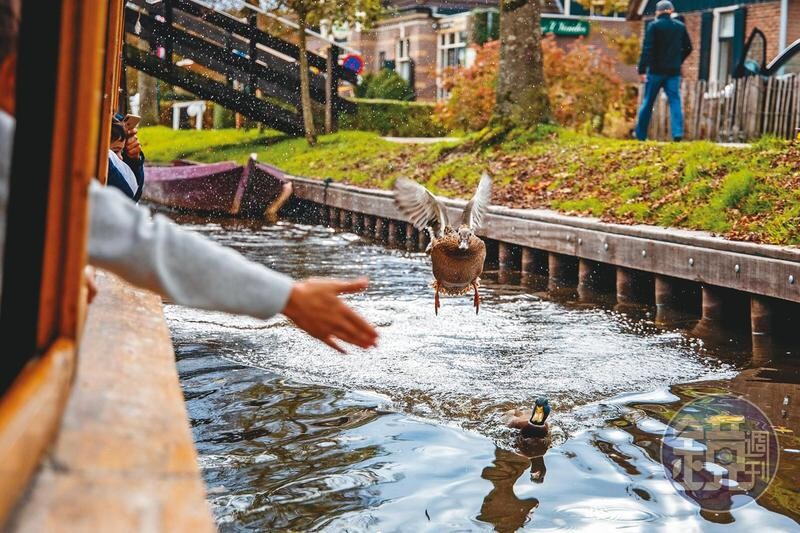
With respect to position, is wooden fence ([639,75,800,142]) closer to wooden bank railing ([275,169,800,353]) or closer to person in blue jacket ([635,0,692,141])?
person in blue jacket ([635,0,692,141])

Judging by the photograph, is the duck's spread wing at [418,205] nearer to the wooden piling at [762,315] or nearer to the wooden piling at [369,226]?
the wooden piling at [762,315]

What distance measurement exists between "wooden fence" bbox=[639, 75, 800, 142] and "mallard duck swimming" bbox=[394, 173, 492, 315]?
24.3 feet

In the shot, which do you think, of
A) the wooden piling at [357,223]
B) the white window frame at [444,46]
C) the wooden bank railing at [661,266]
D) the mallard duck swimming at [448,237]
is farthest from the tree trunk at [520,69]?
the white window frame at [444,46]

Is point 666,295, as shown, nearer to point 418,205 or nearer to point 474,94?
point 418,205

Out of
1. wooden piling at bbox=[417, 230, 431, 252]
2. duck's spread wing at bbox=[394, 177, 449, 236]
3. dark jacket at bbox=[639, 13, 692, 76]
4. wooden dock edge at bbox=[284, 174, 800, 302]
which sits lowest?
wooden piling at bbox=[417, 230, 431, 252]

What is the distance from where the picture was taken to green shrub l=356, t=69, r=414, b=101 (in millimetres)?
34875

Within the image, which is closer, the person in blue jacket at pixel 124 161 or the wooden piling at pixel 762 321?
the person in blue jacket at pixel 124 161

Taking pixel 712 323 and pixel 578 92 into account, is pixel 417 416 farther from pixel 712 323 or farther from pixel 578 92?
pixel 578 92

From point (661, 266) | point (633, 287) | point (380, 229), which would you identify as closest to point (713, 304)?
point (661, 266)

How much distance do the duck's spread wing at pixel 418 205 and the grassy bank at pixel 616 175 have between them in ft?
9.29

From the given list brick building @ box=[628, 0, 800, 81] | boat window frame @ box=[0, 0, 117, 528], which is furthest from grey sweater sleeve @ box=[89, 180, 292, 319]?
brick building @ box=[628, 0, 800, 81]

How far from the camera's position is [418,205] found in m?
9.05

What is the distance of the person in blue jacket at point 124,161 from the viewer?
650 centimetres

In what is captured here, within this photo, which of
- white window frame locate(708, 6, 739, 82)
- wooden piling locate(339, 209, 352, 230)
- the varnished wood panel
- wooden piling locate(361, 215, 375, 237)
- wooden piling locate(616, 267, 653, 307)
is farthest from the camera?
white window frame locate(708, 6, 739, 82)
